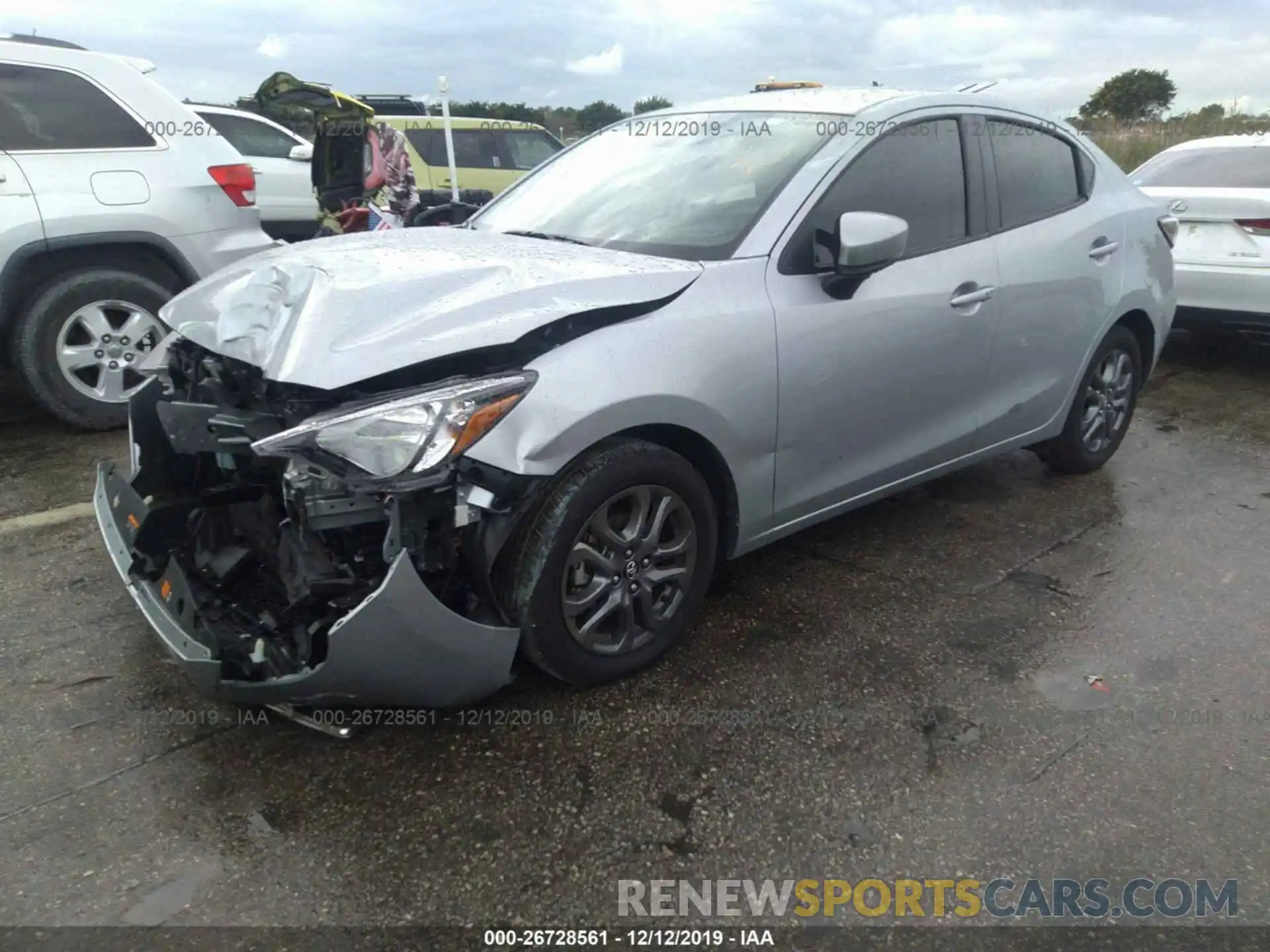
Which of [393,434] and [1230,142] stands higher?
[1230,142]

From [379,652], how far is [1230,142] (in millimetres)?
7356

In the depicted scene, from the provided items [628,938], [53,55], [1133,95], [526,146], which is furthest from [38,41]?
[1133,95]

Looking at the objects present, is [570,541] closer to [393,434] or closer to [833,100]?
[393,434]

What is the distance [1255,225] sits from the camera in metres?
6.11

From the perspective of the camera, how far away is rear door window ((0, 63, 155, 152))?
4867mm

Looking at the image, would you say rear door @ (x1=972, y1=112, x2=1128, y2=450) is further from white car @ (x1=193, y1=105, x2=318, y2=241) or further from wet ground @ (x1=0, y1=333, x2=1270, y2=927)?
white car @ (x1=193, y1=105, x2=318, y2=241)

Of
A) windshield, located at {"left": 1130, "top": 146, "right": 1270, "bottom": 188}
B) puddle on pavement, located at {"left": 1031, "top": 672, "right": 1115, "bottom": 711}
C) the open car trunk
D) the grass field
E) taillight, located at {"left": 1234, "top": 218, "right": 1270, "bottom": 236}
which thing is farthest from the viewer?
the grass field

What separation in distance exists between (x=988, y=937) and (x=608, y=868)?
2.74ft

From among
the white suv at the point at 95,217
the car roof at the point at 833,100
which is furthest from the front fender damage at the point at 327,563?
the white suv at the point at 95,217

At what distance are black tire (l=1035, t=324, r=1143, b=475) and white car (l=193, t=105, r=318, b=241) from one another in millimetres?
8285

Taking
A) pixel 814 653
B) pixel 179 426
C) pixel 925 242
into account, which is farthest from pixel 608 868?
pixel 925 242

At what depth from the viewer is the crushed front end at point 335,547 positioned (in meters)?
2.19

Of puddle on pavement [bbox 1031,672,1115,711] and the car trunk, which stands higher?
the car trunk

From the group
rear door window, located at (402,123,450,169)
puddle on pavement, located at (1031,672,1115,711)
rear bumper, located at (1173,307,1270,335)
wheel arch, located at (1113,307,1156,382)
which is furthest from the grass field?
puddle on pavement, located at (1031,672,1115,711)
